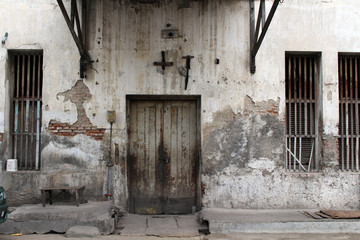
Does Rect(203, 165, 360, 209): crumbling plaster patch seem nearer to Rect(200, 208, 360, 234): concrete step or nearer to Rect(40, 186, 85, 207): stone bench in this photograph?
Rect(200, 208, 360, 234): concrete step

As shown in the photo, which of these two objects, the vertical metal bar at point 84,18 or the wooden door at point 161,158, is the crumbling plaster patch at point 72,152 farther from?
the vertical metal bar at point 84,18

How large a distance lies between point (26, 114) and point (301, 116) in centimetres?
556

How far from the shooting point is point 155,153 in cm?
706

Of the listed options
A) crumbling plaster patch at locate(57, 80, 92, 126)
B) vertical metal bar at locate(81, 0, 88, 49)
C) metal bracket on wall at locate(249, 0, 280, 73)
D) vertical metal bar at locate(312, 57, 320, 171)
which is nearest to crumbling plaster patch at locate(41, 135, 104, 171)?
crumbling plaster patch at locate(57, 80, 92, 126)

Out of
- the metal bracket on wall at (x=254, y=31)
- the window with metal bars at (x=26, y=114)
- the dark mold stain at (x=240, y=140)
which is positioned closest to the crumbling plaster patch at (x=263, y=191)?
the dark mold stain at (x=240, y=140)

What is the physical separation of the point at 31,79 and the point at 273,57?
4.88 metres

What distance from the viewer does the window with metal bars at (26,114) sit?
22.9 feet

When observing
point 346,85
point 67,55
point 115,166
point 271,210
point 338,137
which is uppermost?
point 67,55

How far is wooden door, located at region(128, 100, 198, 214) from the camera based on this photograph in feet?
23.1

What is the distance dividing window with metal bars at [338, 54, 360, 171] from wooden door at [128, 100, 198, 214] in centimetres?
303

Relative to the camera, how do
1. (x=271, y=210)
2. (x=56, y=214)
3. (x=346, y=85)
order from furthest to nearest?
(x=346, y=85) < (x=271, y=210) < (x=56, y=214)

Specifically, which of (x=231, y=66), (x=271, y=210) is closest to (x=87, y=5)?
(x=231, y=66)

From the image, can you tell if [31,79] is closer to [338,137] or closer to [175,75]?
[175,75]

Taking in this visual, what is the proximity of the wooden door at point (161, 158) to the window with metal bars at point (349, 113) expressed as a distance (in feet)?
9.93
